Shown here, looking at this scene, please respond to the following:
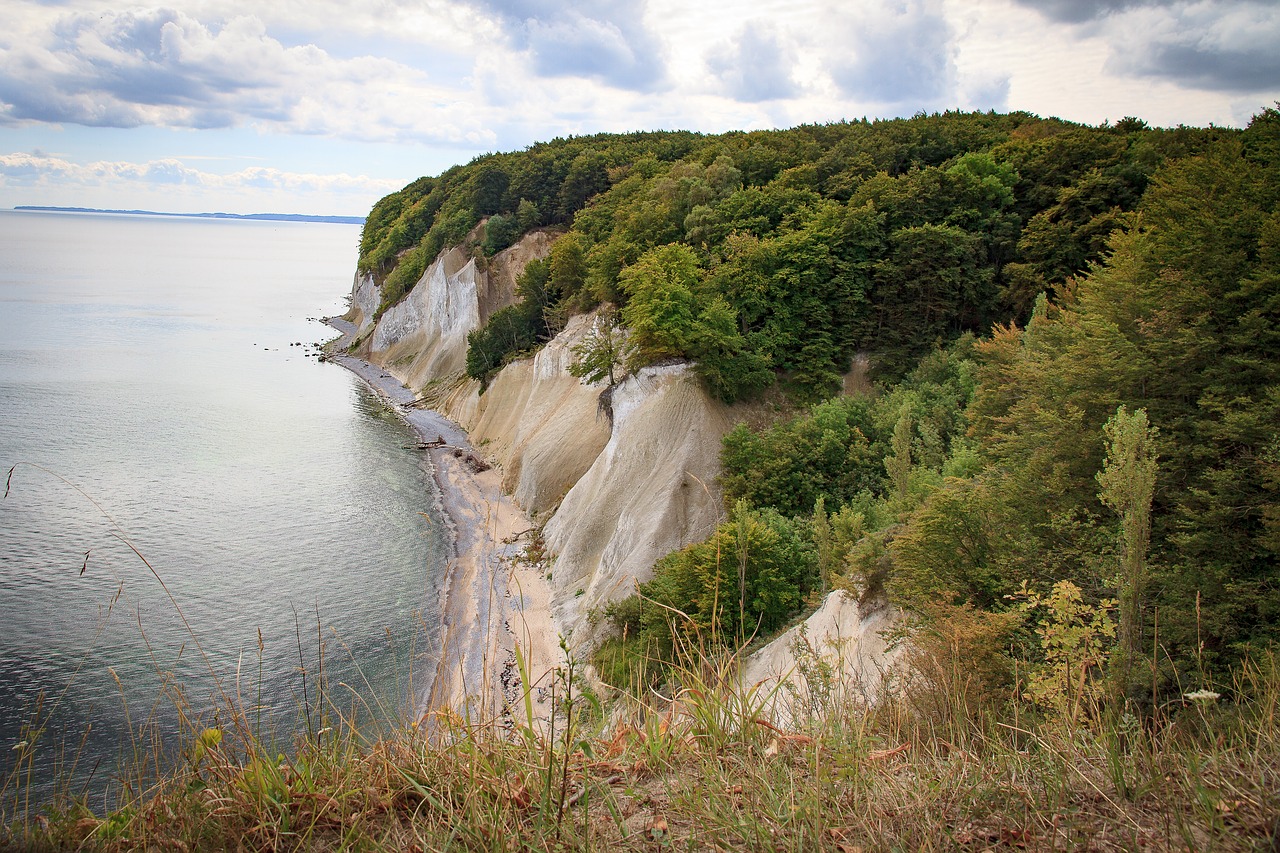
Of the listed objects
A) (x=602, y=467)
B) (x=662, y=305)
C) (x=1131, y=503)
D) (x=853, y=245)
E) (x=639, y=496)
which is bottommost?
(x=639, y=496)

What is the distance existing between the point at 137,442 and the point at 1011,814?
5467 cm

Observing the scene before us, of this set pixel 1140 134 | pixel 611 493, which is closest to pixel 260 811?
pixel 611 493

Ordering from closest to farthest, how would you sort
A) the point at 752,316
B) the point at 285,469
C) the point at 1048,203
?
the point at 752,316 < the point at 1048,203 < the point at 285,469

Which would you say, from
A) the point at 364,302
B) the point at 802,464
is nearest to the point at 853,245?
the point at 802,464

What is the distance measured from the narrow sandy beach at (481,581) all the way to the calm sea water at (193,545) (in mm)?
1357

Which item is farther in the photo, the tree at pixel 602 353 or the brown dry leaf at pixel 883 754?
the tree at pixel 602 353

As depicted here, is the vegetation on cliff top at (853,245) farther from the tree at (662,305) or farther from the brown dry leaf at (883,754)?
the brown dry leaf at (883,754)

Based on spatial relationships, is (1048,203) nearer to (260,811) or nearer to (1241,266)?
(1241,266)

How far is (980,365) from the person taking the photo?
3200cm

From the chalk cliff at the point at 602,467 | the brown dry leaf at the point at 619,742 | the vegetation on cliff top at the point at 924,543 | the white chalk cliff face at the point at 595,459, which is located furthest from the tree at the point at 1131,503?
the brown dry leaf at the point at 619,742

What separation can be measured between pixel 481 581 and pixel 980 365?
23.1 m

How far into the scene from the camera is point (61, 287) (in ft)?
438

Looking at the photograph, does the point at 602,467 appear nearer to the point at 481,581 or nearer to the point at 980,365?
the point at 481,581

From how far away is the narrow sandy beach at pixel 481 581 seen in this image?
71.9 feet
